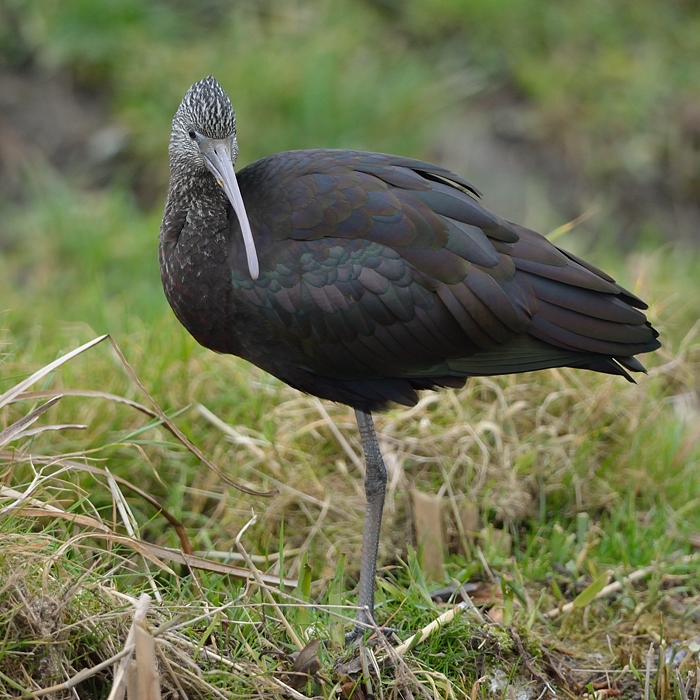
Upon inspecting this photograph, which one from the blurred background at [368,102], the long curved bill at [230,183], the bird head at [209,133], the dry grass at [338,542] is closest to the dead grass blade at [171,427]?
the dry grass at [338,542]

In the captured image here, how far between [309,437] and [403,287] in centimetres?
119

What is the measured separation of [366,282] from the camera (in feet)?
11.9

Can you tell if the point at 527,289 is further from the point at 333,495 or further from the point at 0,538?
the point at 0,538

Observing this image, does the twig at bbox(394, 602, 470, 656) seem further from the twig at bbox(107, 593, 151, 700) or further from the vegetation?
the twig at bbox(107, 593, 151, 700)

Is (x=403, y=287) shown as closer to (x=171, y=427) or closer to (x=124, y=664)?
(x=171, y=427)

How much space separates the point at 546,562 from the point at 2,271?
3797mm

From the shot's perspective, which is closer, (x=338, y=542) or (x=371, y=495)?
(x=371, y=495)

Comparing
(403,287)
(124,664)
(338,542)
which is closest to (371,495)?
(338,542)

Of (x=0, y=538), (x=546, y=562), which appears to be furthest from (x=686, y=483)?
(x=0, y=538)

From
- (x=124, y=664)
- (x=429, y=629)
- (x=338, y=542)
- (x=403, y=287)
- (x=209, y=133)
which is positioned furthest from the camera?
(x=338, y=542)

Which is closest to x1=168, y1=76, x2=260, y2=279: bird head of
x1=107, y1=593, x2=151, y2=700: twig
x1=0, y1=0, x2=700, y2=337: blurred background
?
x1=107, y1=593, x2=151, y2=700: twig

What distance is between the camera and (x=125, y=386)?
4.56m

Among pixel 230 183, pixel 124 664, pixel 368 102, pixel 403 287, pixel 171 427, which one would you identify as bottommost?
pixel 124 664

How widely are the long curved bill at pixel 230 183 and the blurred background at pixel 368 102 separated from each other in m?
2.98
